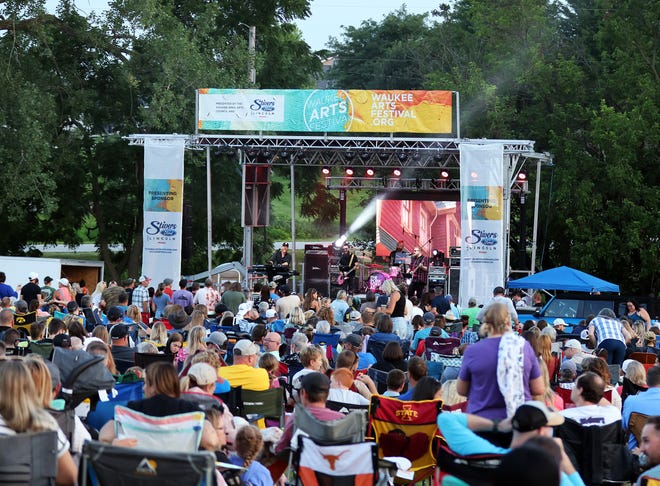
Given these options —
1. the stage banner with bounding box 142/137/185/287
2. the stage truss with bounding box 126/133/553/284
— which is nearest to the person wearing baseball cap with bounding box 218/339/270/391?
the stage truss with bounding box 126/133/553/284

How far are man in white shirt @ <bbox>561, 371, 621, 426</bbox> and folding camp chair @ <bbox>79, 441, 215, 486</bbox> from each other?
2.79m

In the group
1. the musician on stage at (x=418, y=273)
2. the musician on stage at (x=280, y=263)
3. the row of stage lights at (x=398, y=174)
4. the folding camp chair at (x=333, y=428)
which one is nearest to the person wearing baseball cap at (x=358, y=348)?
the folding camp chair at (x=333, y=428)

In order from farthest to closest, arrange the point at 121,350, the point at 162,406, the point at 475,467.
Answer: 1. the point at 121,350
2. the point at 162,406
3. the point at 475,467

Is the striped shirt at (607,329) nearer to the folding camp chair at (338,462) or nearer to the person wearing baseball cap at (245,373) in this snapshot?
the person wearing baseball cap at (245,373)

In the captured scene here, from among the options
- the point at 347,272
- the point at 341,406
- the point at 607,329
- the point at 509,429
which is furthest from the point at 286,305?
the point at 347,272

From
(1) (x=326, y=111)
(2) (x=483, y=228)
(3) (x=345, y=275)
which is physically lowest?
(3) (x=345, y=275)

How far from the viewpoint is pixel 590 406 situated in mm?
6797

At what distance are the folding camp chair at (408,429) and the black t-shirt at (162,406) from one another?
1999 millimetres

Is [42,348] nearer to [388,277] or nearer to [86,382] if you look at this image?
[86,382]

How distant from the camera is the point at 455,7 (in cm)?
4741

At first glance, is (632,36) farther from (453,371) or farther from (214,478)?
(214,478)

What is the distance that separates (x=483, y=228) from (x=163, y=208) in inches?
251

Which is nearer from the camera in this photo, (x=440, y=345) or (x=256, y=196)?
(x=440, y=345)

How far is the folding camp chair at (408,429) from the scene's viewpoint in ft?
23.3
